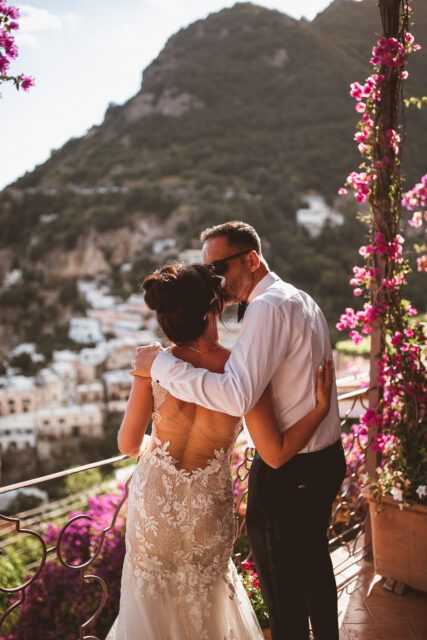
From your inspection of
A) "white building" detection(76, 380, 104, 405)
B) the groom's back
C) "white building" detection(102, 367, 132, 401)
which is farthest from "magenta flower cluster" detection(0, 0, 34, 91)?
"white building" detection(76, 380, 104, 405)

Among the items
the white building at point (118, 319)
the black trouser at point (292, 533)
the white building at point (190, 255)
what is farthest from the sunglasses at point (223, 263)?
the white building at point (118, 319)

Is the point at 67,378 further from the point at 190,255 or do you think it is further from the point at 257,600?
the point at 257,600

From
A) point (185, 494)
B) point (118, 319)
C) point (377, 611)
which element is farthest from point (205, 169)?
point (185, 494)

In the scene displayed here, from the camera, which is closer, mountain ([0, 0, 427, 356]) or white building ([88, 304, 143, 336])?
white building ([88, 304, 143, 336])

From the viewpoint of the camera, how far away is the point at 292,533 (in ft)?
4.92

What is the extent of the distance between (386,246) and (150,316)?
126 feet

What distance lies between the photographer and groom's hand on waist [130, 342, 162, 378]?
1.41 meters

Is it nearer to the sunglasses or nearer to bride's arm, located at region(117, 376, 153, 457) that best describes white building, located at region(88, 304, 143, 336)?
the sunglasses

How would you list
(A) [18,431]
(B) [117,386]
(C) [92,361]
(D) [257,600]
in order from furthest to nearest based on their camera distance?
(C) [92,361] → (B) [117,386] → (A) [18,431] → (D) [257,600]

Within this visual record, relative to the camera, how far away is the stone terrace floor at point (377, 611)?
2254 mm

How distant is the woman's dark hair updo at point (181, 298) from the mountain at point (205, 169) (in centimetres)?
3303

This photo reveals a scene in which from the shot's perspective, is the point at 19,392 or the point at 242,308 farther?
the point at 19,392

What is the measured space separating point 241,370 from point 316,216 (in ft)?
131

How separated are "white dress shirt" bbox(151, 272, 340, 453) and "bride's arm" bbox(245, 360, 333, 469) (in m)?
0.02
